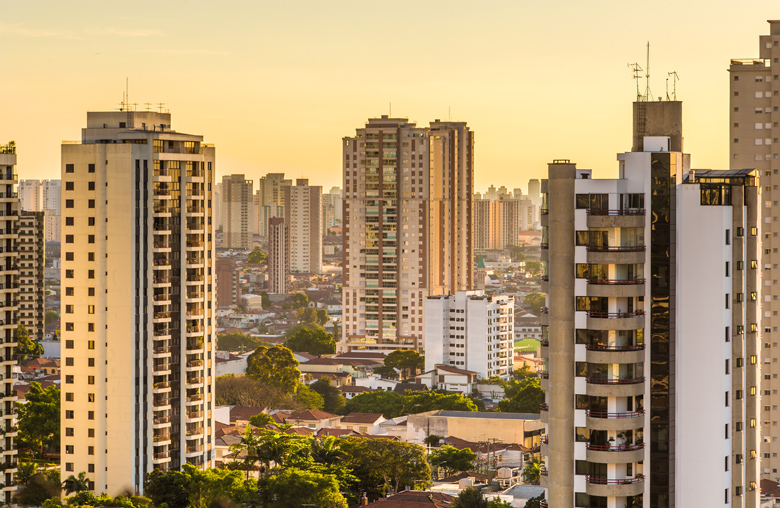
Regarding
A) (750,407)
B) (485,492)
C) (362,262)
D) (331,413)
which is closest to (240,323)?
(362,262)

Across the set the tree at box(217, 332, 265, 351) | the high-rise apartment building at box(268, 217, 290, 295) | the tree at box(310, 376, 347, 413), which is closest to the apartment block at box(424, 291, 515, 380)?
the tree at box(310, 376, 347, 413)

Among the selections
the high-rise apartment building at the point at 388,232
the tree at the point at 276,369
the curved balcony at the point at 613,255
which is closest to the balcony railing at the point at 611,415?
A: the curved balcony at the point at 613,255

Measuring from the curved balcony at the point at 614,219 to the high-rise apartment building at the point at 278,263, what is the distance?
520 ft

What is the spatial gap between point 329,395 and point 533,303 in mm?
92946

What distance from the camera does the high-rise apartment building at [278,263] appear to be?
186 metres

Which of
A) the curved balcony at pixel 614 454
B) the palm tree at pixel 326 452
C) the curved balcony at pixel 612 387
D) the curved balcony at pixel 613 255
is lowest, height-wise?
the palm tree at pixel 326 452

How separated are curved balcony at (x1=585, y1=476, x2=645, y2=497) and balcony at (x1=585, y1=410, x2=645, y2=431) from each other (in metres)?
1.12

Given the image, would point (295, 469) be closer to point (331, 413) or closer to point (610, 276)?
point (610, 276)

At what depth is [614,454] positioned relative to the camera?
27.4 meters

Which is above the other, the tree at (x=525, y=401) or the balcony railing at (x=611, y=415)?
the balcony railing at (x=611, y=415)

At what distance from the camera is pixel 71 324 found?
4694 cm

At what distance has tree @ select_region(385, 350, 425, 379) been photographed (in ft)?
321

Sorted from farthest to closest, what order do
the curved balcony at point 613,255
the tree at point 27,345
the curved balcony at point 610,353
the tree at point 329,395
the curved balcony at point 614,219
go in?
the tree at point 27,345 < the tree at point 329,395 < the curved balcony at point 614,219 < the curved balcony at point 613,255 < the curved balcony at point 610,353

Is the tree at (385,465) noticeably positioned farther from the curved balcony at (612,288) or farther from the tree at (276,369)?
the tree at (276,369)
